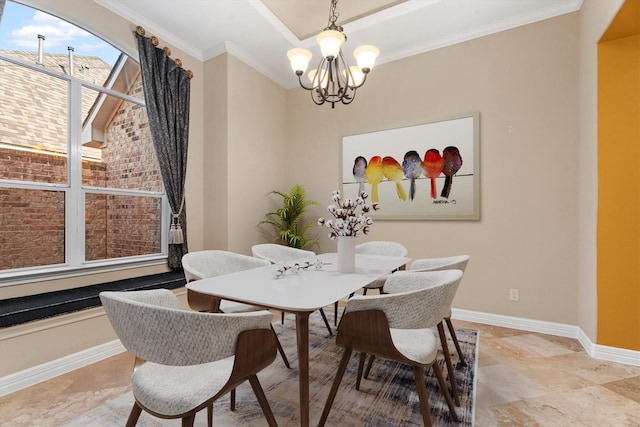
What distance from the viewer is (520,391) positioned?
1892 millimetres

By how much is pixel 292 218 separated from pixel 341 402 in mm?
2488

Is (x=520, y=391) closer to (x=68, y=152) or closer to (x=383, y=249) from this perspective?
(x=383, y=249)

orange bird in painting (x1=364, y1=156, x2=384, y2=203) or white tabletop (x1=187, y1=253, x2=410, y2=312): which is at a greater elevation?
orange bird in painting (x1=364, y1=156, x2=384, y2=203)

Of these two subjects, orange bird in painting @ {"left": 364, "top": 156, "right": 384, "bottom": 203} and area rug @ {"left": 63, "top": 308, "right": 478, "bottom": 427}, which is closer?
area rug @ {"left": 63, "top": 308, "right": 478, "bottom": 427}

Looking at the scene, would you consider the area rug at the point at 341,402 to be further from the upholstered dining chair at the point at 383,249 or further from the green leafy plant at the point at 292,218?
the green leafy plant at the point at 292,218

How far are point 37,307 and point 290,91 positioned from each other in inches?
144

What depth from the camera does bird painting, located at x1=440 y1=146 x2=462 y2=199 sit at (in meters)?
3.19

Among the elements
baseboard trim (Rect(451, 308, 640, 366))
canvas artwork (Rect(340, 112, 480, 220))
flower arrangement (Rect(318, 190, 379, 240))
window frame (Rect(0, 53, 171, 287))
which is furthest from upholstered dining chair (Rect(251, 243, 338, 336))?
baseboard trim (Rect(451, 308, 640, 366))

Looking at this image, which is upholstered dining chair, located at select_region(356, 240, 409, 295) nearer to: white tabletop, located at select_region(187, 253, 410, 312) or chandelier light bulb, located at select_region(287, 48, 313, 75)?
white tabletop, located at select_region(187, 253, 410, 312)

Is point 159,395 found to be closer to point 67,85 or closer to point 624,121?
point 67,85

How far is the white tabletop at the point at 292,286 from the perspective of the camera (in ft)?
4.27

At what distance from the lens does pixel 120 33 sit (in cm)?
285

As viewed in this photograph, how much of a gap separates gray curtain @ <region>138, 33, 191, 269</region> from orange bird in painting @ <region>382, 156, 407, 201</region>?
2264mm

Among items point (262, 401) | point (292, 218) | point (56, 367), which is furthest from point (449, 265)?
point (56, 367)
